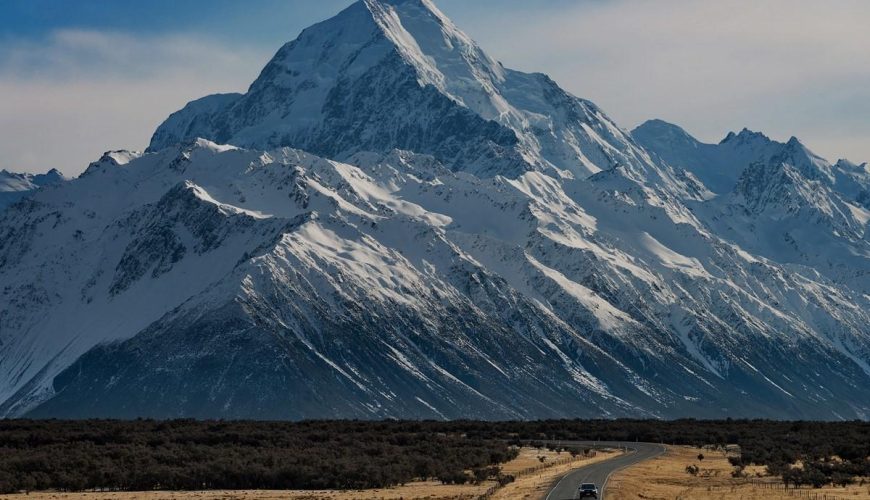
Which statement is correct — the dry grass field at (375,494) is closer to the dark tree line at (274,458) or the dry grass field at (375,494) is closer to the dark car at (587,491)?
the dark tree line at (274,458)

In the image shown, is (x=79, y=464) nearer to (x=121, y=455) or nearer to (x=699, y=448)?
(x=121, y=455)

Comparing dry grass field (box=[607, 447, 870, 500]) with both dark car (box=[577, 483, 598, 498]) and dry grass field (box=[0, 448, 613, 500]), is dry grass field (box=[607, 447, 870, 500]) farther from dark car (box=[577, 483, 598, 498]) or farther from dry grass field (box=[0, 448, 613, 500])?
dry grass field (box=[0, 448, 613, 500])

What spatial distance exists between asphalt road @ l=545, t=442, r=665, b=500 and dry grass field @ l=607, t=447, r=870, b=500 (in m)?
1.42

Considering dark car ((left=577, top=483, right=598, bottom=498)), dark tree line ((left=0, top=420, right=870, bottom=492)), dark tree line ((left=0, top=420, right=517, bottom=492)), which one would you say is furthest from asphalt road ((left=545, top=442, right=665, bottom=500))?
dark tree line ((left=0, top=420, right=517, bottom=492))

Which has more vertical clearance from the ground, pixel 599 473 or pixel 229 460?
pixel 599 473

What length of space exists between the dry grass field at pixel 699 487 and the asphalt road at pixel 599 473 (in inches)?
55.8

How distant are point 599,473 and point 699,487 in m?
12.6

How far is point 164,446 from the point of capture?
164125 mm

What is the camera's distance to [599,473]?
136 meters

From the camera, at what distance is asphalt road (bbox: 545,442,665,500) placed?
384 ft

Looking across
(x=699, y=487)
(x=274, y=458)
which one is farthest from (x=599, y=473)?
(x=274, y=458)

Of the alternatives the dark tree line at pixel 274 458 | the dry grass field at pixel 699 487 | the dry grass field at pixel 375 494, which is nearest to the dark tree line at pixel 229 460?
the dark tree line at pixel 274 458

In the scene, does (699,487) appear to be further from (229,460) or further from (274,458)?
(229,460)

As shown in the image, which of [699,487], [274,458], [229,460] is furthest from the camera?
[274,458]
